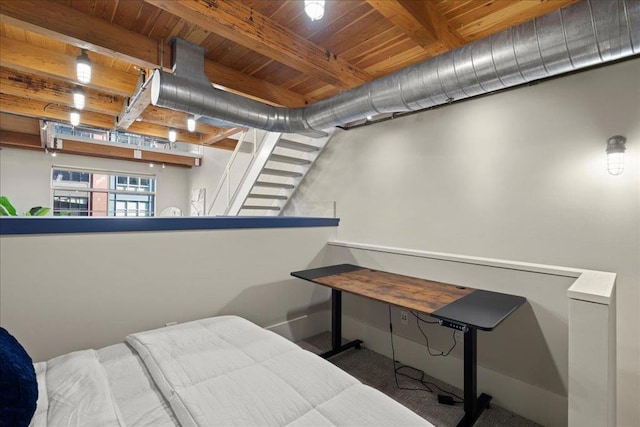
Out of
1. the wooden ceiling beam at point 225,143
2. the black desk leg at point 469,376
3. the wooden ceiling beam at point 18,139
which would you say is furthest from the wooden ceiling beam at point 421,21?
the wooden ceiling beam at point 18,139

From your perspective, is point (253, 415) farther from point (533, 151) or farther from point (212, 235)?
point (533, 151)

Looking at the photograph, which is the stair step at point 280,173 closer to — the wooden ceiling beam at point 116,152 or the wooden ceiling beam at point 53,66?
the wooden ceiling beam at point 53,66

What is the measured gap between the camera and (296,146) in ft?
14.7

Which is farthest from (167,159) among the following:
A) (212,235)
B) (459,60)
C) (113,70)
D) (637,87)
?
(637,87)

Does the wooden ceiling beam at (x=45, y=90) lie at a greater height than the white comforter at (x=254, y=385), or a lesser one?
greater

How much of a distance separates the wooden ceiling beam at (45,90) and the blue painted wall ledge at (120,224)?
3011mm

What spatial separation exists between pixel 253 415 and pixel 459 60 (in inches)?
98.4

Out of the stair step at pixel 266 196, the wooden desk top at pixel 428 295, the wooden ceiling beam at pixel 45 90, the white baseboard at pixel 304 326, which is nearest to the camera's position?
the wooden desk top at pixel 428 295

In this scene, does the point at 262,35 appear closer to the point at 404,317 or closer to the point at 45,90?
the point at 404,317

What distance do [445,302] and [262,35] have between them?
2353 millimetres

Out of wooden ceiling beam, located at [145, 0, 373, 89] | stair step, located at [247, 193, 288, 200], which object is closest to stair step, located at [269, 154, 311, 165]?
stair step, located at [247, 193, 288, 200]

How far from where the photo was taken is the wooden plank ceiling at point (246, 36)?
2.10 metres

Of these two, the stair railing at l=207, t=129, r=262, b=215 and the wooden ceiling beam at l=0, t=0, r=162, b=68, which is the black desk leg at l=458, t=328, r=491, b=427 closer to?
the wooden ceiling beam at l=0, t=0, r=162, b=68

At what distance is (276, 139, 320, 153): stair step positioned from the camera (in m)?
4.25
